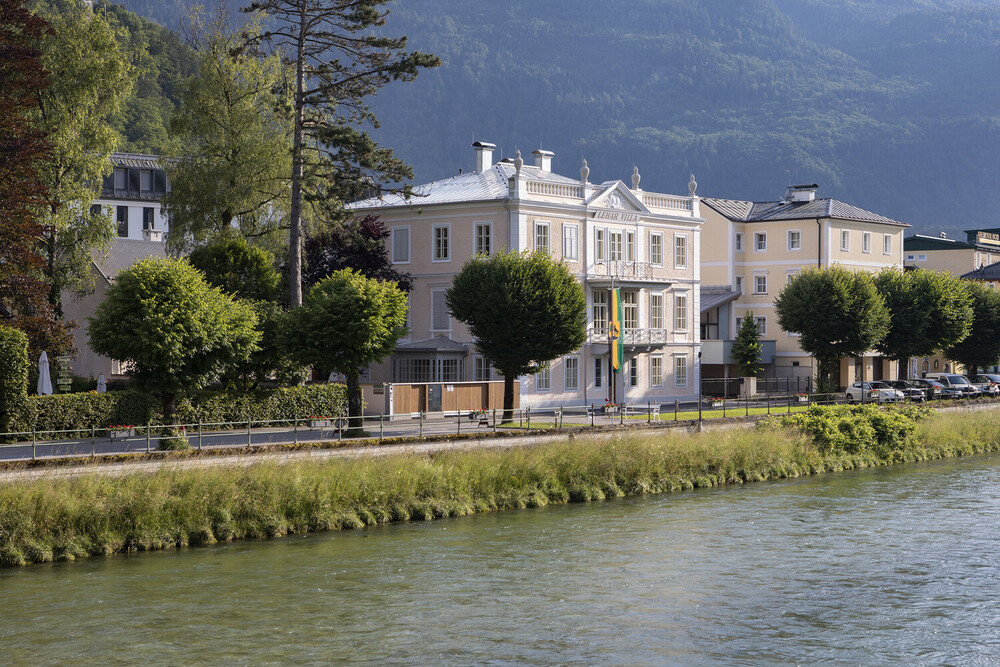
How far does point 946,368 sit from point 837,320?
1265 inches

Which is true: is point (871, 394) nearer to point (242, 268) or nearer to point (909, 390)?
point (909, 390)

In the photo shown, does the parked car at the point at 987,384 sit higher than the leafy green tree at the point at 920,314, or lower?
lower

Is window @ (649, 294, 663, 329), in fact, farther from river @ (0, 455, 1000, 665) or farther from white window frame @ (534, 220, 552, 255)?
river @ (0, 455, 1000, 665)

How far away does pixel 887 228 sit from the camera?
3435 inches

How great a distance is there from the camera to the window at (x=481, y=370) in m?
58.1

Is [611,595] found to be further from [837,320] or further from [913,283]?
[913,283]

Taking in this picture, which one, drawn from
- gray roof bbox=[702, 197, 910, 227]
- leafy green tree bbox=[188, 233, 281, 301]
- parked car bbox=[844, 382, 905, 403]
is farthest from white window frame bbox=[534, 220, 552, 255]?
gray roof bbox=[702, 197, 910, 227]

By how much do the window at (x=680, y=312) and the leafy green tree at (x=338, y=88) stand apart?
22.5 meters

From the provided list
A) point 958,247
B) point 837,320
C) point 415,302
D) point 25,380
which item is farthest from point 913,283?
point 25,380

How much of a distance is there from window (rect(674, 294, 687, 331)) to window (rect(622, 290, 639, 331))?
3.85m

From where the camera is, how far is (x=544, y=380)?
58.5 metres

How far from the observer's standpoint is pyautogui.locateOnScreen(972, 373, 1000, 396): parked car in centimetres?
7194

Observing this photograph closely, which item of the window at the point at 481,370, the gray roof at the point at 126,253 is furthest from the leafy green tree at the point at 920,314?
the gray roof at the point at 126,253

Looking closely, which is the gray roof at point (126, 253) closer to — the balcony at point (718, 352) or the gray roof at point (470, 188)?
the gray roof at point (470, 188)
